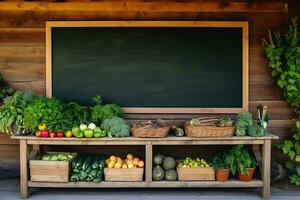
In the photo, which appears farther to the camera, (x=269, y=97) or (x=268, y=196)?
(x=269, y=97)

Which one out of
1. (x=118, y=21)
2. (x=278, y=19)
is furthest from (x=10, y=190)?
(x=278, y=19)

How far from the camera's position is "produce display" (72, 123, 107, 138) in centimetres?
Answer: 519

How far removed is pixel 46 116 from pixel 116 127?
810 mm

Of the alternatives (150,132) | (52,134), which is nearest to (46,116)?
(52,134)

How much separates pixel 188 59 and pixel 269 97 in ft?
3.83

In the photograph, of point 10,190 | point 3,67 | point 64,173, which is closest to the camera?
point 64,173

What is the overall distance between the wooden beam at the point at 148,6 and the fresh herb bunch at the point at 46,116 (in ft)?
4.31

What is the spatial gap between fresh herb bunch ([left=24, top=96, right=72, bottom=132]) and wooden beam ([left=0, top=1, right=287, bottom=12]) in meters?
1.31

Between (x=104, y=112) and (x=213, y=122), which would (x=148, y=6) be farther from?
(x=213, y=122)

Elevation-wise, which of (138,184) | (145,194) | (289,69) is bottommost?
(145,194)

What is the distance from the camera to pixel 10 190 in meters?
5.56

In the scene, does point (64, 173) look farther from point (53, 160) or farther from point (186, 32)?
point (186, 32)

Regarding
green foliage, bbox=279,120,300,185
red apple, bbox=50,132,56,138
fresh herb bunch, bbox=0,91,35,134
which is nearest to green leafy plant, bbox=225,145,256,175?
green foliage, bbox=279,120,300,185

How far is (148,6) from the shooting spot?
19.1 feet
